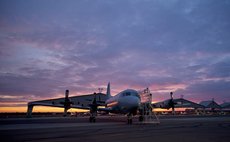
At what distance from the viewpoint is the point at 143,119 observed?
91.5 ft

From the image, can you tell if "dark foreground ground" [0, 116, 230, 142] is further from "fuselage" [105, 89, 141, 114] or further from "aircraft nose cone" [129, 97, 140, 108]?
"fuselage" [105, 89, 141, 114]

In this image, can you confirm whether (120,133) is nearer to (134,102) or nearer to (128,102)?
(134,102)

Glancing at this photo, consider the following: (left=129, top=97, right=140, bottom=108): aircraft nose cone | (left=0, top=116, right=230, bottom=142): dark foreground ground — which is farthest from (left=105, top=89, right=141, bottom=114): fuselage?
(left=0, top=116, right=230, bottom=142): dark foreground ground

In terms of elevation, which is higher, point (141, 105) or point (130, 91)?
point (130, 91)

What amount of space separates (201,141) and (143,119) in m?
18.5

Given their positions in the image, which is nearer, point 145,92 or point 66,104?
point 145,92

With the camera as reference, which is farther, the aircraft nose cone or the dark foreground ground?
the aircraft nose cone

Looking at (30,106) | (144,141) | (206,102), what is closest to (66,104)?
(30,106)

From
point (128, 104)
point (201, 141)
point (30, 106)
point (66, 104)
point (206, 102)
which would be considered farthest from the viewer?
point (206, 102)

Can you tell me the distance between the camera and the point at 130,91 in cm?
2864

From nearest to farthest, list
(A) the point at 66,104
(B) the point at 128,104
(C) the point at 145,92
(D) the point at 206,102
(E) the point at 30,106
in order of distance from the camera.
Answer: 1. (B) the point at 128,104
2. (C) the point at 145,92
3. (A) the point at 66,104
4. (E) the point at 30,106
5. (D) the point at 206,102

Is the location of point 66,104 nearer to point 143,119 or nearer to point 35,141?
point 143,119

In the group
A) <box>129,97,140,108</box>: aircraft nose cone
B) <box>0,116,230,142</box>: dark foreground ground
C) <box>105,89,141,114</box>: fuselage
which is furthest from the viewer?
<box>105,89,141,114</box>: fuselage

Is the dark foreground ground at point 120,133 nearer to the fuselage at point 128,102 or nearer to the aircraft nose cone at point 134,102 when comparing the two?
the aircraft nose cone at point 134,102
